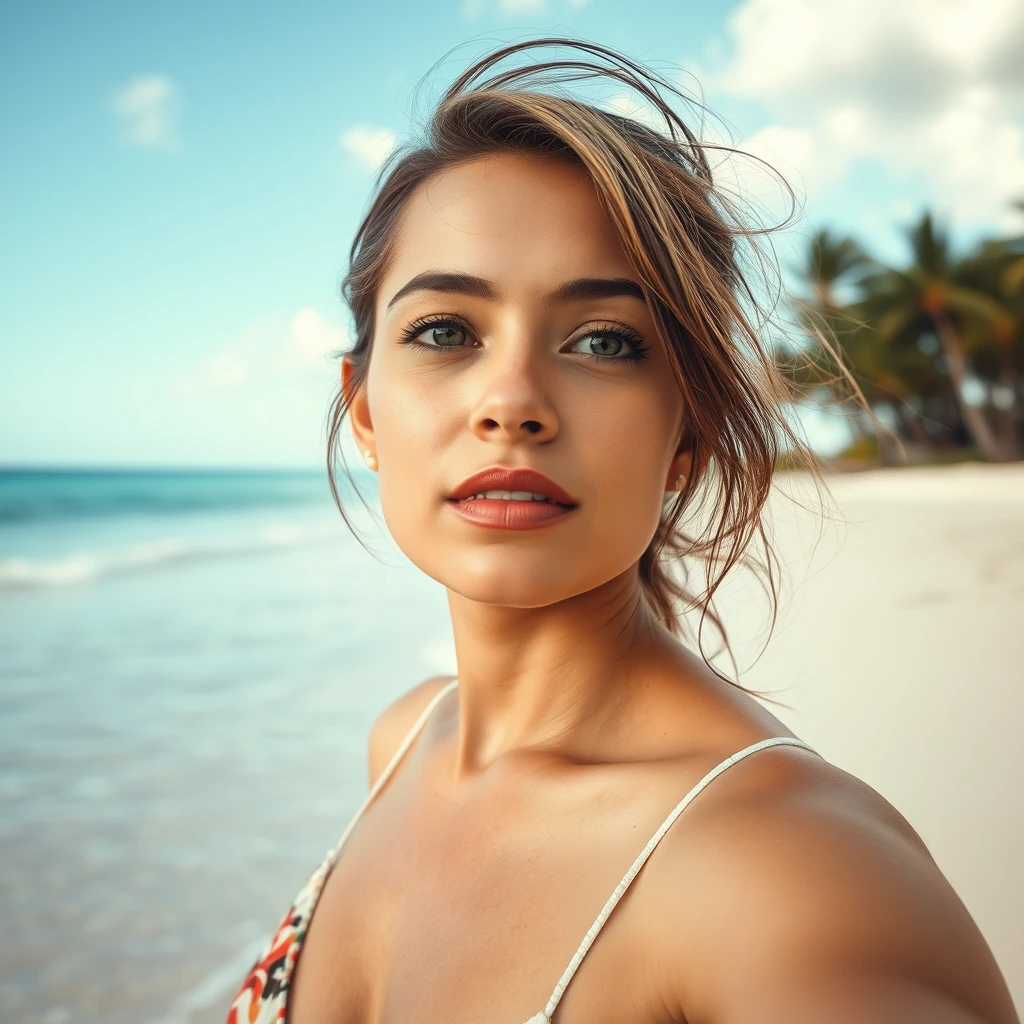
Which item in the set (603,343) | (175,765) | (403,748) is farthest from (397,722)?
(175,765)

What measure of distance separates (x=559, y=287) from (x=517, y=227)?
14 centimetres

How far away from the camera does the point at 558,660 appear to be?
171cm

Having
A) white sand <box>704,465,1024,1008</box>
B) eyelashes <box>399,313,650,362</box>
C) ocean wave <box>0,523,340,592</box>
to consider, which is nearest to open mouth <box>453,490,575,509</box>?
eyelashes <box>399,313,650,362</box>

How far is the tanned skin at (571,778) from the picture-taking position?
100 centimetres

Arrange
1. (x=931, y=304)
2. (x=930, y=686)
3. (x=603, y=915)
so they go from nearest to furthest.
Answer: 1. (x=603, y=915)
2. (x=930, y=686)
3. (x=931, y=304)

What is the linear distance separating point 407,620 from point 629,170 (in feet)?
25.9

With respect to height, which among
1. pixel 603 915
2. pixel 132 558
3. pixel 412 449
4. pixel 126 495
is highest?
pixel 412 449

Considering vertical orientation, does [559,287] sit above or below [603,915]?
above

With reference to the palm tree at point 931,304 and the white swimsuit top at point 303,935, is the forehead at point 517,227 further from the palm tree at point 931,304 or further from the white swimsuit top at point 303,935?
the palm tree at point 931,304

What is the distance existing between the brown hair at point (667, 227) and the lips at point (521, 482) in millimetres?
304

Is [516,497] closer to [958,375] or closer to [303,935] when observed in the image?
[303,935]

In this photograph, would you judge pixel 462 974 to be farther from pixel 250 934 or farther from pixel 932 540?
pixel 932 540

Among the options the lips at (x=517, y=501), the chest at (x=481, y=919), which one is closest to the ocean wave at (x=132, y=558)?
the chest at (x=481, y=919)

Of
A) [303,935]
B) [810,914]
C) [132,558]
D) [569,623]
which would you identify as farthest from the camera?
[132,558]
